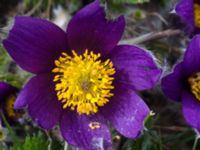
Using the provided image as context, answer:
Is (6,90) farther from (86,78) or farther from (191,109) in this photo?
(191,109)

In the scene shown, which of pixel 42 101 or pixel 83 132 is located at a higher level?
pixel 42 101

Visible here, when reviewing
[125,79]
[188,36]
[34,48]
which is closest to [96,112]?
[125,79]

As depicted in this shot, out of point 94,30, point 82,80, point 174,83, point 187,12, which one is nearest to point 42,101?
point 82,80

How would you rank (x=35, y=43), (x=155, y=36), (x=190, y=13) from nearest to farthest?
(x=35, y=43) → (x=190, y=13) → (x=155, y=36)

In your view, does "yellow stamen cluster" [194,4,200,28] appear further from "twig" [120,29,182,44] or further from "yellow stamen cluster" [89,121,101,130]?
"yellow stamen cluster" [89,121,101,130]

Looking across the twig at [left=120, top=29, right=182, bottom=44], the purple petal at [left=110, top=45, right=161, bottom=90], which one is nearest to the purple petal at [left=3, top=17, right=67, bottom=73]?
the purple petal at [left=110, top=45, right=161, bottom=90]

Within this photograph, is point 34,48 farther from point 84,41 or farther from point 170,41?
point 170,41

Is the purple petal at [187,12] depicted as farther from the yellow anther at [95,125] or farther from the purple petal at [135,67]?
the yellow anther at [95,125]
